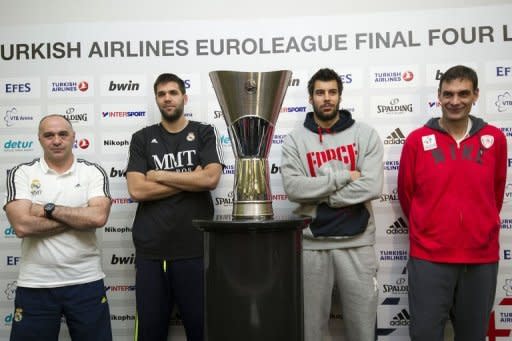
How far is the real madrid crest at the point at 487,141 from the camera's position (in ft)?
7.97

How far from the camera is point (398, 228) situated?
2916 mm

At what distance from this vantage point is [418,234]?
8.13 ft

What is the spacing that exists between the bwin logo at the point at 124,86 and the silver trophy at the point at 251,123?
1642 millimetres

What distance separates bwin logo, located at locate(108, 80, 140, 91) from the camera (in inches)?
119

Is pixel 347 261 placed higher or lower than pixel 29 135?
lower

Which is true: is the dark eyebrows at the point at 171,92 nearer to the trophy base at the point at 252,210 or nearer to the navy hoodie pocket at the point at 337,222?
the navy hoodie pocket at the point at 337,222

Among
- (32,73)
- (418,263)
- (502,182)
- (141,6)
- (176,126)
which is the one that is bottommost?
(418,263)

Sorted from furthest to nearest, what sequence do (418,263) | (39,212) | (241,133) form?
(418,263) → (39,212) → (241,133)

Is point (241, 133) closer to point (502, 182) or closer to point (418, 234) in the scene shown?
point (418, 234)

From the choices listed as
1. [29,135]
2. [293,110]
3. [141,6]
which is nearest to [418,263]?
[293,110]

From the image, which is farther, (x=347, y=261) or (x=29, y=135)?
Result: (x=29, y=135)

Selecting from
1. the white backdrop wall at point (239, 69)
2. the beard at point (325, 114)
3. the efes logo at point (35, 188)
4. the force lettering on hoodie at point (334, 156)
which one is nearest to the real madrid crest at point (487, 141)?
the white backdrop wall at point (239, 69)

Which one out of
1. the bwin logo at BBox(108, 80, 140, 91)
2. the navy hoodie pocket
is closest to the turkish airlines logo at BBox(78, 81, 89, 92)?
the bwin logo at BBox(108, 80, 140, 91)

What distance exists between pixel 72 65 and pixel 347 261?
6.88 feet
